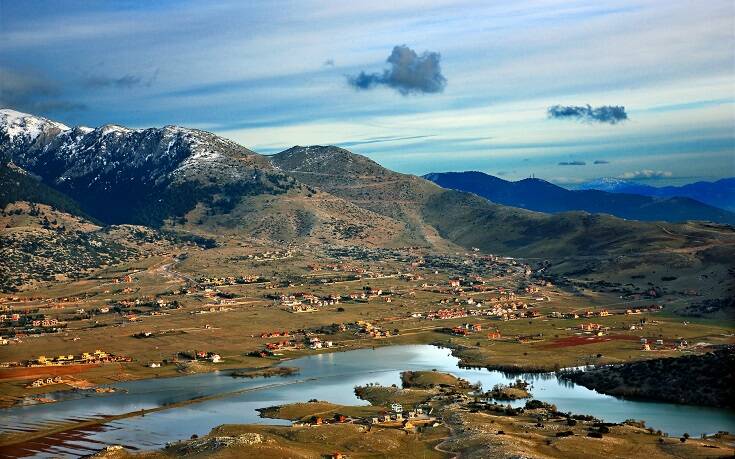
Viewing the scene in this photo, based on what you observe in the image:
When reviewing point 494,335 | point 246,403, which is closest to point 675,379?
point 246,403

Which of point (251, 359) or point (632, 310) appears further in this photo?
point (632, 310)

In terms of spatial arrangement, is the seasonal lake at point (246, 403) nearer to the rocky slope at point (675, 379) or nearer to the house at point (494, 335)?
the rocky slope at point (675, 379)

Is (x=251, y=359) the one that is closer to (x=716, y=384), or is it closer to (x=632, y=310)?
(x=716, y=384)

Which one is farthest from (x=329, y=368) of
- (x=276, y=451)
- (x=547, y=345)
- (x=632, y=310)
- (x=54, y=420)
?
(x=632, y=310)

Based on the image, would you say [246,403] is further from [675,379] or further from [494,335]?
[494,335]

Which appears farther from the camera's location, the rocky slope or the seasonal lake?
the rocky slope

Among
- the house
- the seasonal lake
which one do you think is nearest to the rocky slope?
the seasonal lake

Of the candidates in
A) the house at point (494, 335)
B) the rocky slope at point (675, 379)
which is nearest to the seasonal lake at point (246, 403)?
the rocky slope at point (675, 379)

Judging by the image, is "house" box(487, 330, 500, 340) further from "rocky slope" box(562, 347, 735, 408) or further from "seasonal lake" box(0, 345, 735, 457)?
"rocky slope" box(562, 347, 735, 408)
